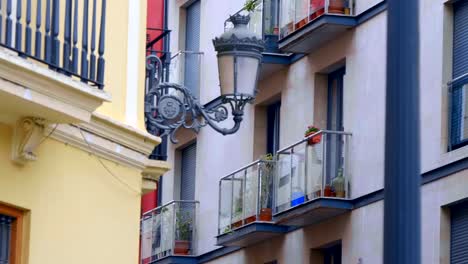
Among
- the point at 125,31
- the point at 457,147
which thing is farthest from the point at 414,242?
the point at 457,147

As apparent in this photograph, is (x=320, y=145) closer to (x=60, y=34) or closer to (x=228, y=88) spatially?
(x=228, y=88)

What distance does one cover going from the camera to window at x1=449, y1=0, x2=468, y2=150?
1045 inches

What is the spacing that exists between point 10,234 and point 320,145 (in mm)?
16974

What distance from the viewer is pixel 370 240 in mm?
29234

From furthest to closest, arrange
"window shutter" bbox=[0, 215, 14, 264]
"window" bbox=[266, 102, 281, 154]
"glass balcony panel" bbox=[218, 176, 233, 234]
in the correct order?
"window" bbox=[266, 102, 281, 154] < "glass balcony panel" bbox=[218, 176, 233, 234] < "window shutter" bbox=[0, 215, 14, 264]

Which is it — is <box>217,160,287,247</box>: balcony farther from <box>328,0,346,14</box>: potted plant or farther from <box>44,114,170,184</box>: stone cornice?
<box>44,114,170,184</box>: stone cornice

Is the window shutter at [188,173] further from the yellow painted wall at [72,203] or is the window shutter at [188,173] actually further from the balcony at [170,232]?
the yellow painted wall at [72,203]

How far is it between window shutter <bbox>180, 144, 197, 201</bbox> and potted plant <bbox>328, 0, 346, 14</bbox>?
8.06 meters

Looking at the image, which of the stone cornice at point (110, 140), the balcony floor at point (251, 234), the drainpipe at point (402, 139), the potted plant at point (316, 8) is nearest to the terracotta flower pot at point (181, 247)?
the balcony floor at point (251, 234)

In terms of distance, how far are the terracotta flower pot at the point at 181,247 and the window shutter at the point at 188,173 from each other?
1.37 meters

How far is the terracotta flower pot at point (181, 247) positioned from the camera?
37.0 m

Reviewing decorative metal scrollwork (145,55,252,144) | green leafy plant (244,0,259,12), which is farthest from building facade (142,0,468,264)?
decorative metal scrollwork (145,55,252,144)

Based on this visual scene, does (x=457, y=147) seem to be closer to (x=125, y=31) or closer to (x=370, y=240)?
(x=370, y=240)

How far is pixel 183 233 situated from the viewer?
37.2m
